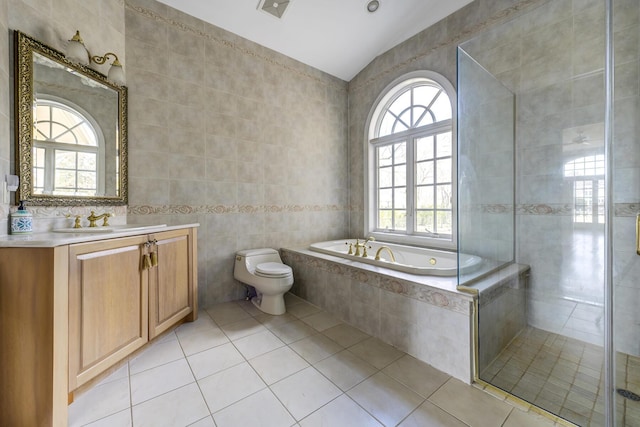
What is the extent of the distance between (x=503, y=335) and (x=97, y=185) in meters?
3.01

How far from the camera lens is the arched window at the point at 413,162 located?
273cm

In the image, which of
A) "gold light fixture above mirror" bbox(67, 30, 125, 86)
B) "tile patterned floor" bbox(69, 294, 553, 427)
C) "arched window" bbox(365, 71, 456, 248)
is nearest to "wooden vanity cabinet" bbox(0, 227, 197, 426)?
"tile patterned floor" bbox(69, 294, 553, 427)

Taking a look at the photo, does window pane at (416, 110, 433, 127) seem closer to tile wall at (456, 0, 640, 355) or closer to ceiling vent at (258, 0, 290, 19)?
tile wall at (456, 0, 640, 355)

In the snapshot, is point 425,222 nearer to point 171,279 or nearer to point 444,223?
point 444,223

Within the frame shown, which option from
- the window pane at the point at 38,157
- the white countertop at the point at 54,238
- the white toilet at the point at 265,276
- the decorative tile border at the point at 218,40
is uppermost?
the decorative tile border at the point at 218,40

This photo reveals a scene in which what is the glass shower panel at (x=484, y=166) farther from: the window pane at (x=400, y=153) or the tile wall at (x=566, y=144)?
the window pane at (x=400, y=153)

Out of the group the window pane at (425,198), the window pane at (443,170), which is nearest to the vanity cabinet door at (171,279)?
the window pane at (425,198)

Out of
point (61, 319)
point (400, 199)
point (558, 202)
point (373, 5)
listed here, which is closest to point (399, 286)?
point (558, 202)

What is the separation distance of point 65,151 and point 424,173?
10.3ft

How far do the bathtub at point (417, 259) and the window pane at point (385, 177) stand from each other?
799mm

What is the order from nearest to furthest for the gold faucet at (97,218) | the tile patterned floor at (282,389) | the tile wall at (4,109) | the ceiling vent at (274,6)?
the tile patterned floor at (282,389) → the tile wall at (4,109) → the gold faucet at (97,218) → the ceiling vent at (274,6)

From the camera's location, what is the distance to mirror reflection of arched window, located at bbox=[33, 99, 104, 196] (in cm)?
155

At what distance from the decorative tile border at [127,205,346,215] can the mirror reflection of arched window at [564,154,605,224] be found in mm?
2386

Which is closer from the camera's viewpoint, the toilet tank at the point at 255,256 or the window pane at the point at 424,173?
the toilet tank at the point at 255,256
